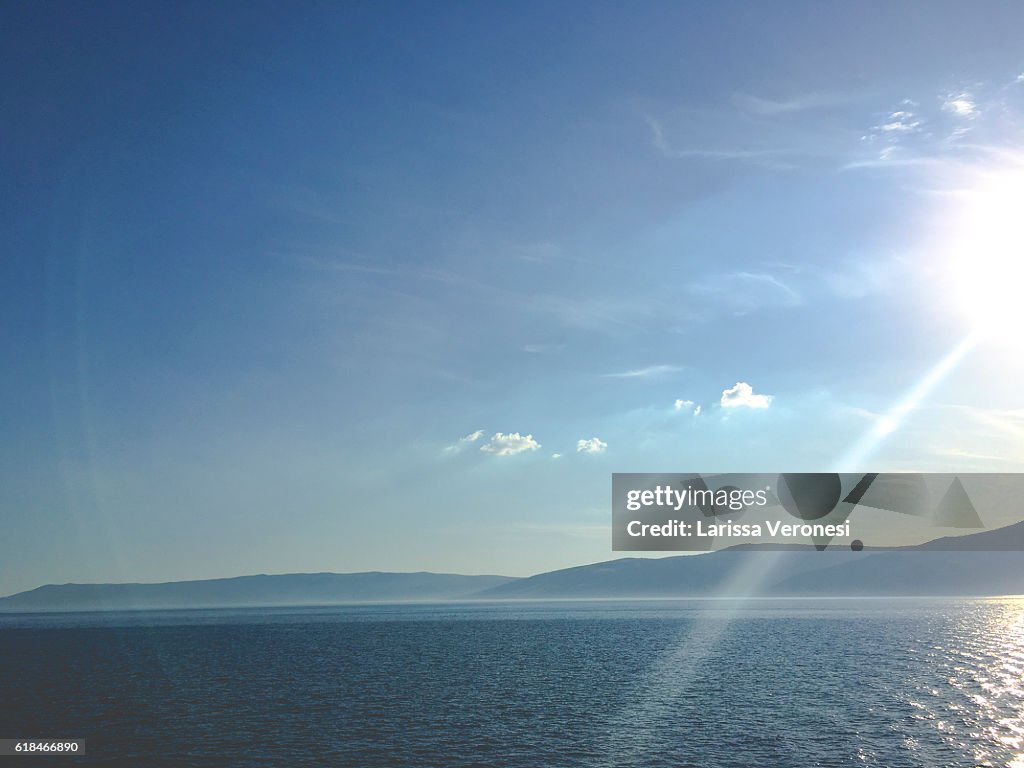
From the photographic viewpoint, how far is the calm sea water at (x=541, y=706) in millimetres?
52500

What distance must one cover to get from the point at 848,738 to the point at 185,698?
210ft

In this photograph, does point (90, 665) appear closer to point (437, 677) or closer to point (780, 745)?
point (437, 677)

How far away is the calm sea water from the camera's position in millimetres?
52500

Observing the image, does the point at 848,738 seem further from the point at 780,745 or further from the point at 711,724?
the point at 711,724

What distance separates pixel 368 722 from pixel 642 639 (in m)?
100

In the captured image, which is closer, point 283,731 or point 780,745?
point 780,745

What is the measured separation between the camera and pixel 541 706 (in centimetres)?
7019

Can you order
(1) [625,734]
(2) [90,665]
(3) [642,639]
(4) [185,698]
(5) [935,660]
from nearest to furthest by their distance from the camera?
1. (1) [625,734]
2. (4) [185,698]
3. (5) [935,660]
4. (2) [90,665]
5. (3) [642,639]

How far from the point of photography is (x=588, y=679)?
8862 cm

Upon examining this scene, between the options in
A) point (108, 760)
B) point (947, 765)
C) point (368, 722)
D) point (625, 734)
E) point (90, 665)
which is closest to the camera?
point (947, 765)

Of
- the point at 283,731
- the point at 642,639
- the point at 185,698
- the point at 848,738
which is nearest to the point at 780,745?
the point at 848,738

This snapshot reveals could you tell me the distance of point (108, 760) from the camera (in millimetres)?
52406

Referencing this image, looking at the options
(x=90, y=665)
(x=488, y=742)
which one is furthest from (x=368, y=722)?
(x=90, y=665)

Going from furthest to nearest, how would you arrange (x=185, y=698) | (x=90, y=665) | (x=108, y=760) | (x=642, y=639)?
(x=642, y=639) < (x=90, y=665) < (x=185, y=698) < (x=108, y=760)
